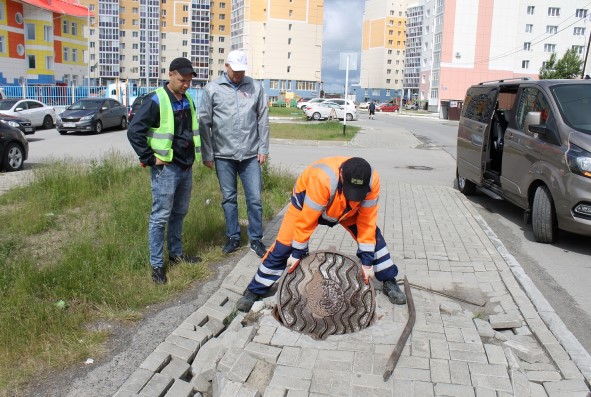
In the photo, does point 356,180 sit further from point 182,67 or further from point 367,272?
point 182,67

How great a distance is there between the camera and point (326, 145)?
811 inches

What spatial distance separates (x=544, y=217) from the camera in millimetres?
6930

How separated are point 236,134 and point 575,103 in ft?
15.1

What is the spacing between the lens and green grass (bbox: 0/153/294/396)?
147 inches

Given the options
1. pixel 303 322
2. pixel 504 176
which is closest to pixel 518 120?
pixel 504 176

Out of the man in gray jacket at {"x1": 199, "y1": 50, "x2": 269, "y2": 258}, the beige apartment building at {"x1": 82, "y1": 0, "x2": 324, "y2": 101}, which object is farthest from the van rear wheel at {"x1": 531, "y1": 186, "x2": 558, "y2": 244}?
the beige apartment building at {"x1": 82, "y1": 0, "x2": 324, "y2": 101}

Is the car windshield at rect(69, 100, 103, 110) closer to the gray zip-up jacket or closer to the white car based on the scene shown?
the white car

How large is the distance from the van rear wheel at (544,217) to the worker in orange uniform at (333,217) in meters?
3.18

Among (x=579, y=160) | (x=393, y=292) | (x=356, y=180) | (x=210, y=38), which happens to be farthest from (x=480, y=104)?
(x=210, y=38)

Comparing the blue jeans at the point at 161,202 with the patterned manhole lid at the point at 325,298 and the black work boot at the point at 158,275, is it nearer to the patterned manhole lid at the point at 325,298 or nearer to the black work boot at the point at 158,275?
the black work boot at the point at 158,275

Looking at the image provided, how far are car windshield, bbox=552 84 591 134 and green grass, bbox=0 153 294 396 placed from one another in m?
4.13

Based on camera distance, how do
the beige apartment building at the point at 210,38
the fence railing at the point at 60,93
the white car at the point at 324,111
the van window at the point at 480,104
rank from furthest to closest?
the beige apartment building at the point at 210,38 < the white car at the point at 324,111 < the fence railing at the point at 60,93 < the van window at the point at 480,104

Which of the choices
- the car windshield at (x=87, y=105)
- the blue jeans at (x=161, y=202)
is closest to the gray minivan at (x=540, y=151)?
the blue jeans at (x=161, y=202)

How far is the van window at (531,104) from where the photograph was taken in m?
7.43
